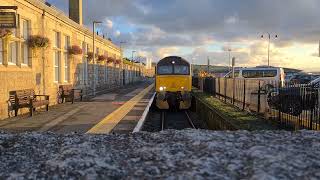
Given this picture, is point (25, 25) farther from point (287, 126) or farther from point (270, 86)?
point (287, 126)

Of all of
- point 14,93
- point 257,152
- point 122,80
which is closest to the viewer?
point 257,152

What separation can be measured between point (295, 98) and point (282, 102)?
3.42ft

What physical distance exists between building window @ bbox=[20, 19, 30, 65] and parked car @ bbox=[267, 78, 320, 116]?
10.3m

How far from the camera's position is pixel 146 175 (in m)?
5.64

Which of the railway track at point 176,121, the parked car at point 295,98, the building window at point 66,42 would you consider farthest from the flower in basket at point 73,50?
the parked car at point 295,98

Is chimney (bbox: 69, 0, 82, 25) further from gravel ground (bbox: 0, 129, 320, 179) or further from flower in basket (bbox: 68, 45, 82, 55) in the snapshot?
gravel ground (bbox: 0, 129, 320, 179)

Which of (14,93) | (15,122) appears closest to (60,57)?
(14,93)

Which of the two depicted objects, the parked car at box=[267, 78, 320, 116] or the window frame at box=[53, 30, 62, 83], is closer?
the parked car at box=[267, 78, 320, 116]

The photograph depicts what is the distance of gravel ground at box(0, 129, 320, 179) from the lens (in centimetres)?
559

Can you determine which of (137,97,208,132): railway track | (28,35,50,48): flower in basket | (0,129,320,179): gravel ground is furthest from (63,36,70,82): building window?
(0,129,320,179): gravel ground

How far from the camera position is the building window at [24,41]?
21.0 metres

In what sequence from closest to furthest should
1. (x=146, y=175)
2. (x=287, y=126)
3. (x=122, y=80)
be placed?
(x=146, y=175) → (x=287, y=126) → (x=122, y=80)

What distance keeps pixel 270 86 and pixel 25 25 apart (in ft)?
34.4

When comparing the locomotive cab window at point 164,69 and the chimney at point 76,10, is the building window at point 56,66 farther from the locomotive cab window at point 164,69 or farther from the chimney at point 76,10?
the chimney at point 76,10
